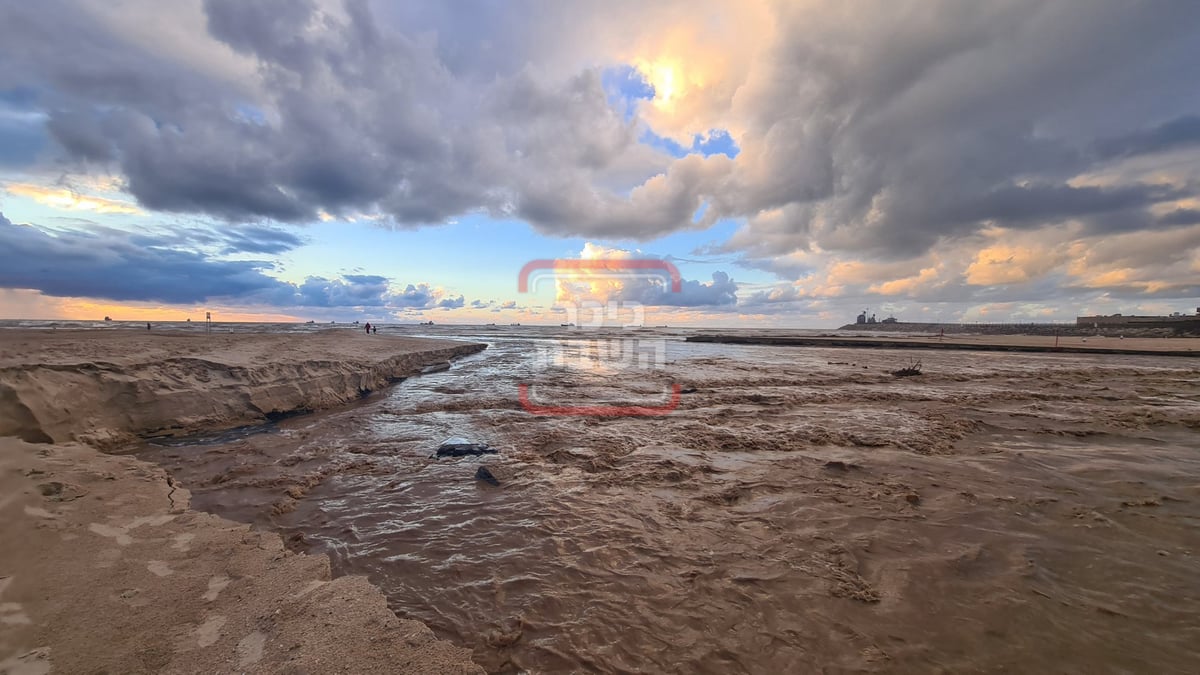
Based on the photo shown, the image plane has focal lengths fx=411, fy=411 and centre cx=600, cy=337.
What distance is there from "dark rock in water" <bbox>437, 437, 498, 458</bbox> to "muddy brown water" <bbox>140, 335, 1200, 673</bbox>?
38cm

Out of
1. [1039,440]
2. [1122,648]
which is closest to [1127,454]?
[1039,440]

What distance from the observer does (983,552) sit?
180 inches

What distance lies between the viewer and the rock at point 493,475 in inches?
269

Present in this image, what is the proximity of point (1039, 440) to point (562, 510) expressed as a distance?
1049cm

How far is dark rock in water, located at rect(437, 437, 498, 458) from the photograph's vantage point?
26.7 feet

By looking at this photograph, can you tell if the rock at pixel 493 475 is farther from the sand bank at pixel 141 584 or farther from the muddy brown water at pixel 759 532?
the sand bank at pixel 141 584

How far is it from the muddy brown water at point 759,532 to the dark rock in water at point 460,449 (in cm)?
38

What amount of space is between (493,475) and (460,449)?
5.47ft

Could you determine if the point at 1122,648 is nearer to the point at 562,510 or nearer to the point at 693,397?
the point at 562,510

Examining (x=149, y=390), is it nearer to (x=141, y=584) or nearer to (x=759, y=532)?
(x=141, y=584)

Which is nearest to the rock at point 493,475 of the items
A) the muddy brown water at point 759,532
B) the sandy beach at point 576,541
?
the sandy beach at point 576,541

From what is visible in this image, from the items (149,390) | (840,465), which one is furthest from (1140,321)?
(149,390)

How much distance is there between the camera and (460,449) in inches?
325

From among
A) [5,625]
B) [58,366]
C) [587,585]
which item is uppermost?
[58,366]
